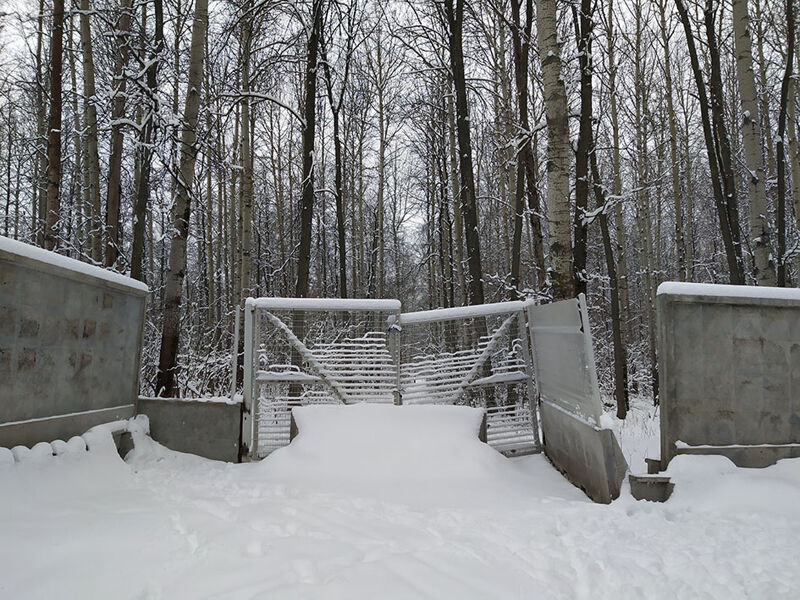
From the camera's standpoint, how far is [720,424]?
3951 mm

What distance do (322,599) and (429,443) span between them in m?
2.76

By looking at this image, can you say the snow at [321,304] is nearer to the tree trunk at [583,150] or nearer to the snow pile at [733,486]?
the snow pile at [733,486]

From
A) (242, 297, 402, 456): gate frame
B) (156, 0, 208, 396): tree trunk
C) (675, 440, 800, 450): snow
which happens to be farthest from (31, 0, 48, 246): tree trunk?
(675, 440, 800, 450): snow

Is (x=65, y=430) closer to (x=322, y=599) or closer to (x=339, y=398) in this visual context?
(x=339, y=398)

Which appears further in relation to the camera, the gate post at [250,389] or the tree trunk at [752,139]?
the tree trunk at [752,139]

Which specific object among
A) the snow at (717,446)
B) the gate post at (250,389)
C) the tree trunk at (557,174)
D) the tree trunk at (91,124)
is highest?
the tree trunk at (91,124)

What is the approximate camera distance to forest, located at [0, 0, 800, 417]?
283 inches

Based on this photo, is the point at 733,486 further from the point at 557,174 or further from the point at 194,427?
the point at 194,427

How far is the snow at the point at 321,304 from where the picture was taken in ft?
17.9

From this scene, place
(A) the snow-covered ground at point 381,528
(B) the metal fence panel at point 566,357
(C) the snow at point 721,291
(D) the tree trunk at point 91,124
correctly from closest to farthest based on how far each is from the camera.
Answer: (A) the snow-covered ground at point 381,528 < (B) the metal fence panel at point 566,357 < (C) the snow at point 721,291 < (D) the tree trunk at point 91,124

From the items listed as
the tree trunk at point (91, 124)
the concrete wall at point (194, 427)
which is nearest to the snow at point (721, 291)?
the concrete wall at point (194, 427)

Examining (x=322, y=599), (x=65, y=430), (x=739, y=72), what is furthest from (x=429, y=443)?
(x=739, y=72)

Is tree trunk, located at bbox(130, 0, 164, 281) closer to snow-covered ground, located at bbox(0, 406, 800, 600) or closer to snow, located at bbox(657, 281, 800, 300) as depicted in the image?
snow-covered ground, located at bbox(0, 406, 800, 600)

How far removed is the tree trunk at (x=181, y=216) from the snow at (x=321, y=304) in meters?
2.24
